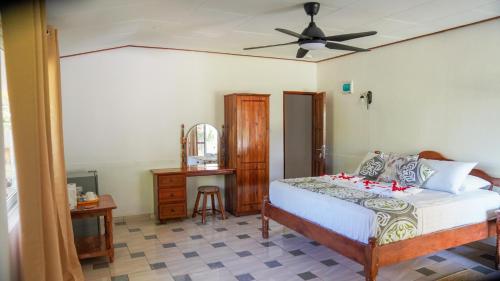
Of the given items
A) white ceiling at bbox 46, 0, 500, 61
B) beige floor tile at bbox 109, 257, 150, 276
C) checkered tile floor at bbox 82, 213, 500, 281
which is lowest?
checkered tile floor at bbox 82, 213, 500, 281

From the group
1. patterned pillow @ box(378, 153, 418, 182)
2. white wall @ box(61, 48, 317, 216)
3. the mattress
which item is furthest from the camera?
white wall @ box(61, 48, 317, 216)

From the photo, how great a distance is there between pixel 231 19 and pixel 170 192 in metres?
2.66

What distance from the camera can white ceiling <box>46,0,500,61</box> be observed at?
3113 mm

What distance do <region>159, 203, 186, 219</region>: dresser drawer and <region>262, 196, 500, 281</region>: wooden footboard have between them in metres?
1.84

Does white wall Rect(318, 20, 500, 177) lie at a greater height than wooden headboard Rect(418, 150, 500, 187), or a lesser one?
greater

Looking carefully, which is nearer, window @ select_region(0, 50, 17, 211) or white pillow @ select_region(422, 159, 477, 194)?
window @ select_region(0, 50, 17, 211)

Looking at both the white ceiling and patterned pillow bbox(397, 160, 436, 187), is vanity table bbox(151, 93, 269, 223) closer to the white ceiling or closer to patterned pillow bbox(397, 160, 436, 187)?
the white ceiling

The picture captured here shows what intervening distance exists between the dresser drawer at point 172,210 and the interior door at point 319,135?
247cm

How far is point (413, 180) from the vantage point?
4.34 m

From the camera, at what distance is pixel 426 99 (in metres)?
4.93

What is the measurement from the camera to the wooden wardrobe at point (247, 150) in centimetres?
570

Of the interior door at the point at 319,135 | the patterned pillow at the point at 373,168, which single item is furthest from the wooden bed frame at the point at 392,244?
the interior door at the point at 319,135

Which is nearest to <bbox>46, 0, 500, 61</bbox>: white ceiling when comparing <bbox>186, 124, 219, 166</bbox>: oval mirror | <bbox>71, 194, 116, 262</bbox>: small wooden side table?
<bbox>186, 124, 219, 166</bbox>: oval mirror

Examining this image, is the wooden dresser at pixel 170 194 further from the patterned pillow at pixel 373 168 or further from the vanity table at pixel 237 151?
the patterned pillow at pixel 373 168
